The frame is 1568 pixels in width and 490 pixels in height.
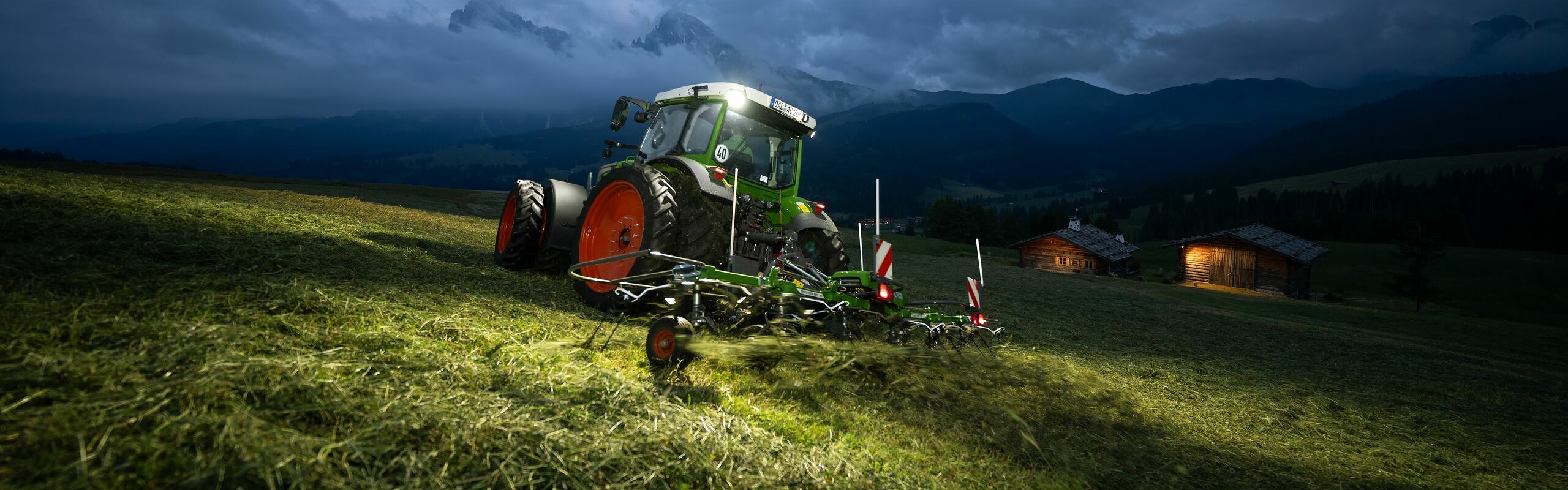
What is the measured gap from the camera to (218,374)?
195 cm

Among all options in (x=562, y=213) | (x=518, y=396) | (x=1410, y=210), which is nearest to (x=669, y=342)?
(x=518, y=396)

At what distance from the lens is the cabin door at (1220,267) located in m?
35.9

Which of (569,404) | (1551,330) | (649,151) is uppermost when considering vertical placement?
(649,151)

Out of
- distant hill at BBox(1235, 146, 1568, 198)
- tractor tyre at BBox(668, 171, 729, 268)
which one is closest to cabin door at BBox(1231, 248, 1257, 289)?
tractor tyre at BBox(668, 171, 729, 268)

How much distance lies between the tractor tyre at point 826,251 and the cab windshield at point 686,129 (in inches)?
57.7

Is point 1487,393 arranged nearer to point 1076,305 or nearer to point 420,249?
point 1076,305

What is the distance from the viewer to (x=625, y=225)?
19.7ft

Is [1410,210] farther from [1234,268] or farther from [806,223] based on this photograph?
[806,223]

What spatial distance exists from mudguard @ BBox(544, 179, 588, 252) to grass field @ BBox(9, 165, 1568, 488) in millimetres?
524

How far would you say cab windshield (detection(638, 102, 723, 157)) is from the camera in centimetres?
663

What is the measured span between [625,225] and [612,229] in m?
0.30

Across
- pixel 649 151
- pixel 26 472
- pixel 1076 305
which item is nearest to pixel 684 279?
pixel 26 472

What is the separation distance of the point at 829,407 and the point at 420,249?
610cm

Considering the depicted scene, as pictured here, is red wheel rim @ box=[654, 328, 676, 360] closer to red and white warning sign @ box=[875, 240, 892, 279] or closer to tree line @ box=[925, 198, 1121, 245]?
red and white warning sign @ box=[875, 240, 892, 279]
